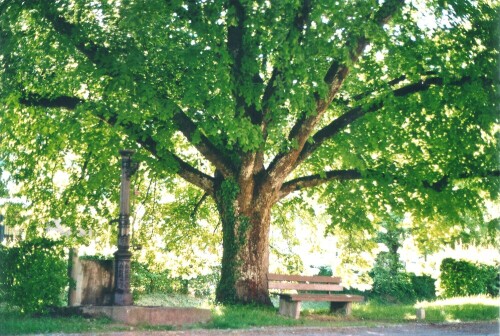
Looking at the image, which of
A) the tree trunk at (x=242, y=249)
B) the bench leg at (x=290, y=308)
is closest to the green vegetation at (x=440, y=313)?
the bench leg at (x=290, y=308)

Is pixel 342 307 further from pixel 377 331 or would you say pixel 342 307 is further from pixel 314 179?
pixel 314 179

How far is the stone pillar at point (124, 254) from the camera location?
1200 centimetres

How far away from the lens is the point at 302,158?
1524 centimetres

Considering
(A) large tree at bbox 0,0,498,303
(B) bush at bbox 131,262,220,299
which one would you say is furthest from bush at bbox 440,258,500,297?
(B) bush at bbox 131,262,220,299

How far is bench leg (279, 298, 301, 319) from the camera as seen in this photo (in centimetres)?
1319

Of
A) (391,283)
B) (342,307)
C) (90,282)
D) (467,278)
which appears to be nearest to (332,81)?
(342,307)

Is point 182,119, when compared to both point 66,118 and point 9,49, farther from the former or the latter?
point 9,49

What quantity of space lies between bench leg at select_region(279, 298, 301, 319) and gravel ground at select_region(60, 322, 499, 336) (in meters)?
1.38

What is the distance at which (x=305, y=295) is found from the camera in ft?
43.6

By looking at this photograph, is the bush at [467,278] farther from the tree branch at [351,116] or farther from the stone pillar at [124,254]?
the stone pillar at [124,254]

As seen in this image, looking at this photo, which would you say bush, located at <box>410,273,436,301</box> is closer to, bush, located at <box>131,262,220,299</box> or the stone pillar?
bush, located at <box>131,262,220,299</box>

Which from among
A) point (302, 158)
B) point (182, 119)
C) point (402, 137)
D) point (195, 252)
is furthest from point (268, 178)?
point (195, 252)

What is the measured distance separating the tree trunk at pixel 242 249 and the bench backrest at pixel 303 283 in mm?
455

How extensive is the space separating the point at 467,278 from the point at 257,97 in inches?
487
